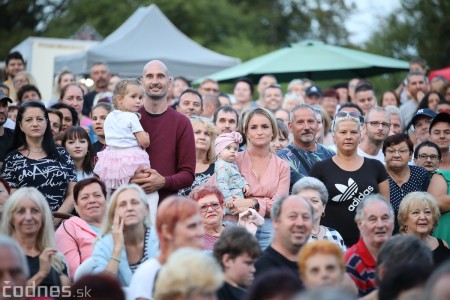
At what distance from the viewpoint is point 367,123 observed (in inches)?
510

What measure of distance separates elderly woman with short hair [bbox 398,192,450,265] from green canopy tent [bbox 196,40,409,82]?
7.69 meters

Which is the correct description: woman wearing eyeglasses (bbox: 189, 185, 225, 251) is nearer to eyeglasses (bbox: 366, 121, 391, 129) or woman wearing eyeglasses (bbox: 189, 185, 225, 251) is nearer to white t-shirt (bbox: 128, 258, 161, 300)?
white t-shirt (bbox: 128, 258, 161, 300)

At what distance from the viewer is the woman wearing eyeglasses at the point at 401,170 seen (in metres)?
12.3

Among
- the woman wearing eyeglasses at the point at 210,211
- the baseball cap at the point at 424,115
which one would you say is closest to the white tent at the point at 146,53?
the baseball cap at the point at 424,115

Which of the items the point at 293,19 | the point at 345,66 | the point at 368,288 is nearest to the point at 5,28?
the point at 293,19

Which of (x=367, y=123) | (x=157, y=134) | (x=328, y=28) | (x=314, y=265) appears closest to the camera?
(x=314, y=265)

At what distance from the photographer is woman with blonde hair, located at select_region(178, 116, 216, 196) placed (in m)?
11.8

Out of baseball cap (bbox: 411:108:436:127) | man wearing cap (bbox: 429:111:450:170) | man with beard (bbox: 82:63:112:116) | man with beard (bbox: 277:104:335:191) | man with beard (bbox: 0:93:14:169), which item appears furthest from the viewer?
man with beard (bbox: 82:63:112:116)

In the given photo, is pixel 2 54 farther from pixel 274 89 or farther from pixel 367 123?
pixel 367 123

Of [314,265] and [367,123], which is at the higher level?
[367,123]

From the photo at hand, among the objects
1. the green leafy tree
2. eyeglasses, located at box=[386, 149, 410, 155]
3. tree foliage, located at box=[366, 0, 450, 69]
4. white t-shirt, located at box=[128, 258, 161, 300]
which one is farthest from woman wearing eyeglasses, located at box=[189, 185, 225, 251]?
the green leafy tree

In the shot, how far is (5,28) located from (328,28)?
516 inches

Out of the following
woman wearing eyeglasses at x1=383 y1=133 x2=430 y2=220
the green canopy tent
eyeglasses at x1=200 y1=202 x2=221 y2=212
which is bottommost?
eyeglasses at x1=200 y1=202 x2=221 y2=212

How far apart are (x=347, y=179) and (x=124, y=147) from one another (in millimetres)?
2321
